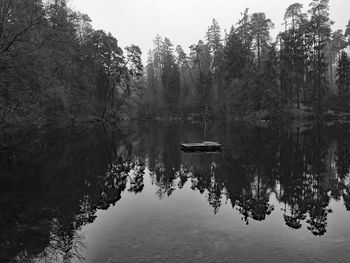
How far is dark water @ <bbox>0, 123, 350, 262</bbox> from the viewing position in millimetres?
7184

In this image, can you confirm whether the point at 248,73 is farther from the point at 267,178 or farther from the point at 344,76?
the point at 267,178

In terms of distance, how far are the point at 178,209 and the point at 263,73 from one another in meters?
51.5

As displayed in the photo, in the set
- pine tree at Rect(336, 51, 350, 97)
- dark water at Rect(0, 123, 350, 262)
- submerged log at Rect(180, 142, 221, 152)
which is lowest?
dark water at Rect(0, 123, 350, 262)

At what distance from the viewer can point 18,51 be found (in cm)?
1183

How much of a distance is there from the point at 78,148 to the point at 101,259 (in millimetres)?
19567

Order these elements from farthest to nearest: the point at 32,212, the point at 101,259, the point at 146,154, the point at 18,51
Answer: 1. the point at 146,154
2. the point at 18,51
3. the point at 32,212
4. the point at 101,259

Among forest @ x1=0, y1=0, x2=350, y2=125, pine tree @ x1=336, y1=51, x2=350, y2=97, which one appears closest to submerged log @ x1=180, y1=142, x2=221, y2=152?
forest @ x1=0, y1=0, x2=350, y2=125

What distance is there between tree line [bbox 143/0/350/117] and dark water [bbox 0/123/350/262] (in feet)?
128

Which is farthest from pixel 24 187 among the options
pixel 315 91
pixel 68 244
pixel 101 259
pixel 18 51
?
pixel 315 91

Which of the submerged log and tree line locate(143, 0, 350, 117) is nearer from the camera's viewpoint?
the submerged log

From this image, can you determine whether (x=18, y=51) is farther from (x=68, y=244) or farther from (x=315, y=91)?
(x=315, y=91)

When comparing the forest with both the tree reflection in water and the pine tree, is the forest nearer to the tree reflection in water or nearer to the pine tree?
the pine tree

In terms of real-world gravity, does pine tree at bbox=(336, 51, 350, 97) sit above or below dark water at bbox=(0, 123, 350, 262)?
above

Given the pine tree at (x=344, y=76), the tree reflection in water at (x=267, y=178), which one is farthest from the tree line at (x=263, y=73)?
the tree reflection in water at (x=267, y=178)
